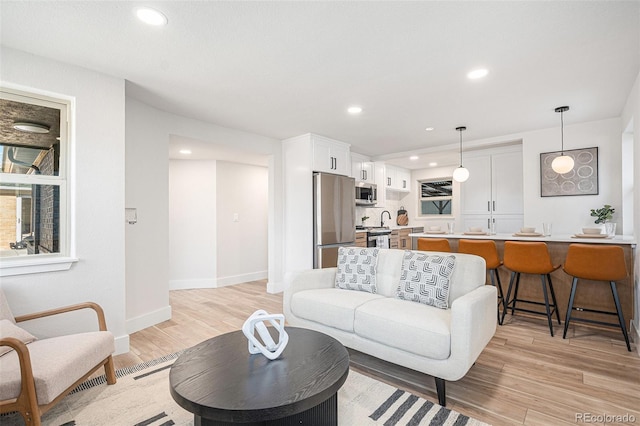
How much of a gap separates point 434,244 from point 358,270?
1504mm

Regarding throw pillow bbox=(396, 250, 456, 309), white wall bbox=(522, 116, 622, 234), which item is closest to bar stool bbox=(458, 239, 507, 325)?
throw pillow bbox=(396, 250, 456, 309)

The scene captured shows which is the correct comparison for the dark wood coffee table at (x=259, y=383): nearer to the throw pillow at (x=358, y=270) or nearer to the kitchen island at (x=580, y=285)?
the throw pillow at (x=358, y=270)

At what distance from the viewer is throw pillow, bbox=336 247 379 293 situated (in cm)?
304

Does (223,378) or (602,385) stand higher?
(223,378)

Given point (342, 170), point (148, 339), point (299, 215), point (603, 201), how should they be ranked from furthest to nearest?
point (342, 170), point (299, 215), point (603, 201), point (148, 339)

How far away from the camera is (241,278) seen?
→ 236 inches

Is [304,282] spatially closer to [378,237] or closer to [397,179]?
[378,237]

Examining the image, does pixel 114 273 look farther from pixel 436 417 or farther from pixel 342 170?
pixel 342 170

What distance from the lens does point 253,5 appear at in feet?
6.14

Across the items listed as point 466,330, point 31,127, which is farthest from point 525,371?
point 31,127

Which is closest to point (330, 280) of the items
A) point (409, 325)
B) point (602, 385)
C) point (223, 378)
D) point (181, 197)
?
point (409, 325)

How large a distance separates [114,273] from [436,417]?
9.15 feet

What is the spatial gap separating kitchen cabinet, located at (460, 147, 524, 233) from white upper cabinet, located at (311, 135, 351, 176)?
2561 mm

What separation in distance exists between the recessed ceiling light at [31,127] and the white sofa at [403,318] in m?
2.45
